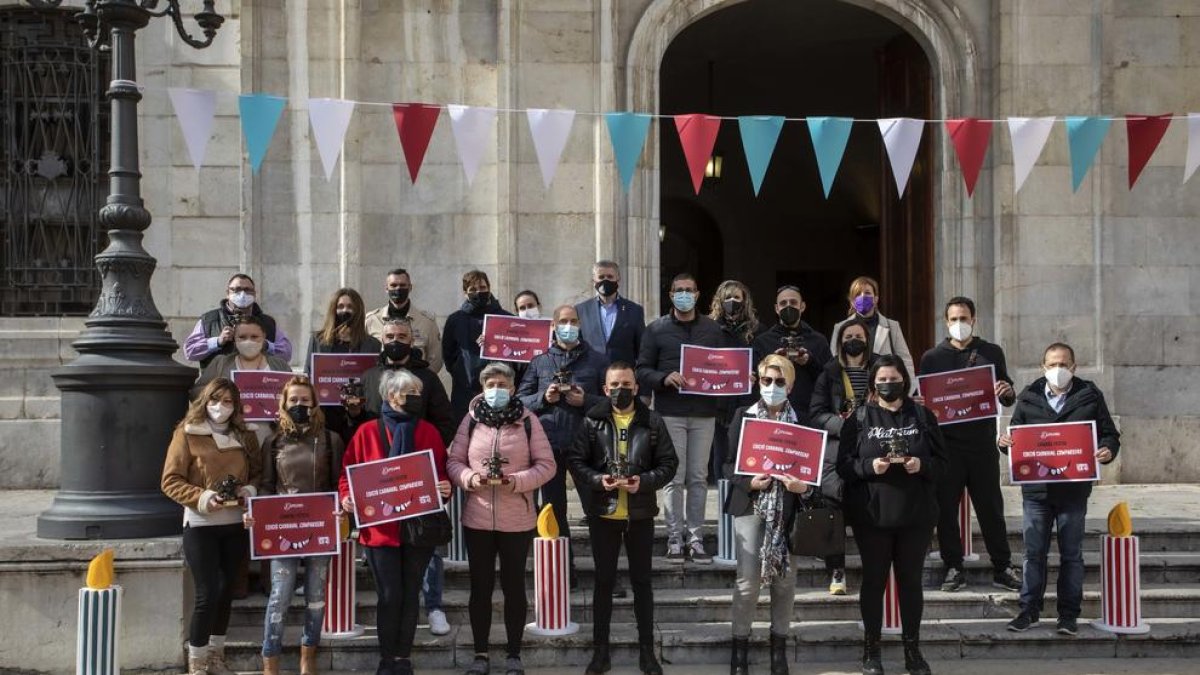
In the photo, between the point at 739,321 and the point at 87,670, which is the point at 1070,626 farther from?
the point at 87,670

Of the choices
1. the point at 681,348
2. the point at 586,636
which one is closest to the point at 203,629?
the point at 586,636

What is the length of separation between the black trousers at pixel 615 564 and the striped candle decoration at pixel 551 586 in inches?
16.1

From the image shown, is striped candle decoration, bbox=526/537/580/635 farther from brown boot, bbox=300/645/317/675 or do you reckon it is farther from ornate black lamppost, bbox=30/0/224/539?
ornate black lamppost, bbox=30/0/224/539

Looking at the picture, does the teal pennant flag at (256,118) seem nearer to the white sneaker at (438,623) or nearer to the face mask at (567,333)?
the face mask at (567,333)

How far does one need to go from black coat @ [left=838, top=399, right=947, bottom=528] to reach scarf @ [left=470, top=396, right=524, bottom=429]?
6.75 feet

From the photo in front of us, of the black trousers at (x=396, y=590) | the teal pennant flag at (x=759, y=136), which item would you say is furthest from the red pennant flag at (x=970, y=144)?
the black trousers at (x=396, y=590)

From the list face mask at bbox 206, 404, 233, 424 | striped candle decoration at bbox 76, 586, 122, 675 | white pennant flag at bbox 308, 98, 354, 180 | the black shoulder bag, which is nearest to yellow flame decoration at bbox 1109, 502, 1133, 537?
the black shoulder bag

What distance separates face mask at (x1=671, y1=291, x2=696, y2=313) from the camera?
9.07m

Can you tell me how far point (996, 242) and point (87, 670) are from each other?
9391mm

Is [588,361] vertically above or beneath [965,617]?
above

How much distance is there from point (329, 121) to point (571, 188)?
273 cm

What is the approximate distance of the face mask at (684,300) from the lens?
29.8 feet

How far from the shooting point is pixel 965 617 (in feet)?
28.2

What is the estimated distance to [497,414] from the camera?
299 inches
